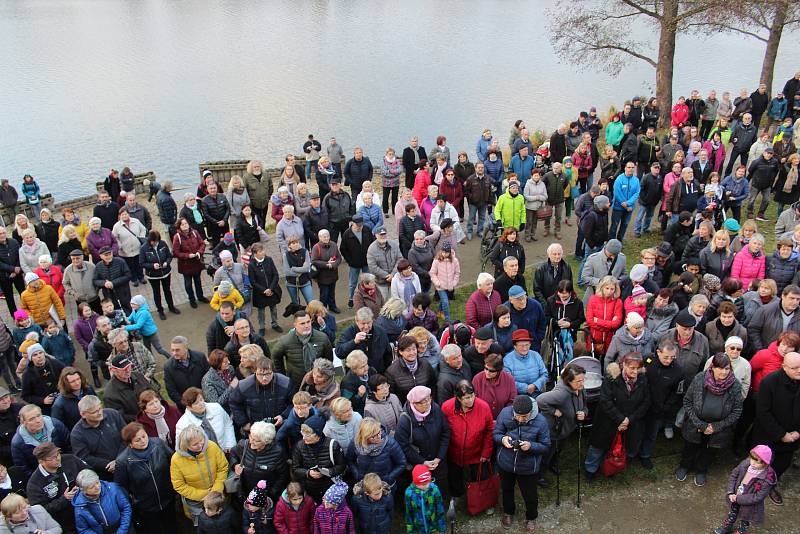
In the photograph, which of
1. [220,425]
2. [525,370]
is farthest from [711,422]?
[220,425]

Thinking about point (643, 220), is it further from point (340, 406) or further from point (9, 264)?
point (9, 264)

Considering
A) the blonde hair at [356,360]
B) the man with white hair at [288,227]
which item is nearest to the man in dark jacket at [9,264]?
the man with white hair at [288,227]

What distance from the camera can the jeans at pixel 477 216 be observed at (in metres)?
12.6

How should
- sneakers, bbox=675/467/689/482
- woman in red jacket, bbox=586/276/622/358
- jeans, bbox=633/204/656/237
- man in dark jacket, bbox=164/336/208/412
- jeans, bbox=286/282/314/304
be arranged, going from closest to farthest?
1. sneakers, bbox=675/467/689/482
2. man in dark jacket, bbox=164/336/208/412
3. woman in red jacket, bbox=586/276/622/358
4. jeans, bbox=286/282/314/304
5. jeans, bbox=633/204/656/237

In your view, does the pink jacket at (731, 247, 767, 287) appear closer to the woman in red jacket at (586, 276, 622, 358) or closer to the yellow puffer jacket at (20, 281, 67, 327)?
the woman in red jacket at (586, 276, 622, 358)

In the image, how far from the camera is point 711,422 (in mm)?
6582

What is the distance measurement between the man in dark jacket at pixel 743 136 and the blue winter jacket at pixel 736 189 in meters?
3.09

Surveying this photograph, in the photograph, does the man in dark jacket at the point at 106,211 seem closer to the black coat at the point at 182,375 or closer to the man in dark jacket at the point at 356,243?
the man in dark jacket at the point at 356,243

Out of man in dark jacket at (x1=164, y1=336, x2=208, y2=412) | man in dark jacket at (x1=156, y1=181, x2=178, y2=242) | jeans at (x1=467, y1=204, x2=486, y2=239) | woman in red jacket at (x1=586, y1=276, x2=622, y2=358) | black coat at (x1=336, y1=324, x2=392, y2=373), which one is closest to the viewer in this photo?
man in dark jacket at (x1=164, y1=336, x2=208, y2=412)

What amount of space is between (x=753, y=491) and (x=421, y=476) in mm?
2926

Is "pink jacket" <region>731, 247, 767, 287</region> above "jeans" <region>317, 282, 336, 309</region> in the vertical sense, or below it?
above

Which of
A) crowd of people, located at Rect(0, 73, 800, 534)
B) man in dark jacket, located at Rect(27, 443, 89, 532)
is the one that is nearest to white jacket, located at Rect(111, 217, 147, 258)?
crowd of people, located at Rect(0, 73, 800, 534)

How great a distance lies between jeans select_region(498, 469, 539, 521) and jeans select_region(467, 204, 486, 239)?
6877 mm

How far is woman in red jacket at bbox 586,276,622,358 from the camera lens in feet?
25.3
